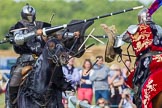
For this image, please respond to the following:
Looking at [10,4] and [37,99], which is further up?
[10,4]

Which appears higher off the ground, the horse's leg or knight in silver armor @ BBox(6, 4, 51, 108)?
knight in silver armor @ BBox(6, 4, 51, 108)

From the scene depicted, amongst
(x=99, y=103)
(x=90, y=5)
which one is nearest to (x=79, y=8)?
(x=90, y=5)

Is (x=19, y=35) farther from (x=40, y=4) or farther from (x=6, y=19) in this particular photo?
(x=6, y=19)

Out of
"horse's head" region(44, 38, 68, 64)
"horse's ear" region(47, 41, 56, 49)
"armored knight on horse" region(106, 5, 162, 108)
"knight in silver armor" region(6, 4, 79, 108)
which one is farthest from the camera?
"knight in silver armor" region(6, 4, 79, 108)

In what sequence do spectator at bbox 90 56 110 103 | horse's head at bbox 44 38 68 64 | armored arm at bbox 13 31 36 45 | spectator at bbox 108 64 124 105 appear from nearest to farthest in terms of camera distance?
1. horse's head at bbox 44 38 68 64
2. armored arm at bbox 13 31 36 45
3. spectator at bbox 90 56 110 103
4. spectator at bbox 108 64 124 105

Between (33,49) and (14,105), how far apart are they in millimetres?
1018

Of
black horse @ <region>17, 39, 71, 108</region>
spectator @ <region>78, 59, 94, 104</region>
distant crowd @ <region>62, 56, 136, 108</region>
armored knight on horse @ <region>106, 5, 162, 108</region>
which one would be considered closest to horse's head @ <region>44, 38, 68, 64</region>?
black horse @ <region>17, 39, 71, 108</region>

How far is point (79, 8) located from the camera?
148ft

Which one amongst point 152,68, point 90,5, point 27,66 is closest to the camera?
point 152,68

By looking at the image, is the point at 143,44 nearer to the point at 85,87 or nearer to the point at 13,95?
the point at 13,95

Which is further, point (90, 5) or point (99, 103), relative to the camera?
point (90, 5)

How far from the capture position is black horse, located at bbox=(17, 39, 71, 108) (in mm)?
13430

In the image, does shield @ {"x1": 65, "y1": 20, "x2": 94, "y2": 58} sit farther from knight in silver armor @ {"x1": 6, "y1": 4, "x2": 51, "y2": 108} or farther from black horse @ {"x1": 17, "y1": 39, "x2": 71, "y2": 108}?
black horse @ {"x1": 17, "y1": 39, "x2": 71, "y2": 108}

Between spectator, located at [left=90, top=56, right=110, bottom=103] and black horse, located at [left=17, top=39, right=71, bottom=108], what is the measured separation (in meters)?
6.57
